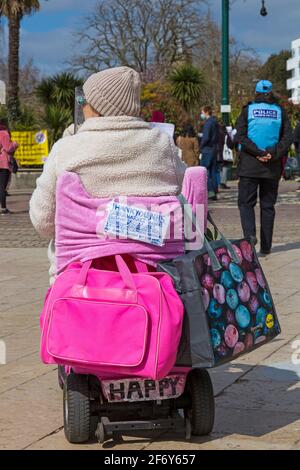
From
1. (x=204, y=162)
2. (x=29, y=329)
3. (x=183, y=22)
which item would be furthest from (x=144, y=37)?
(x=29, y=329)

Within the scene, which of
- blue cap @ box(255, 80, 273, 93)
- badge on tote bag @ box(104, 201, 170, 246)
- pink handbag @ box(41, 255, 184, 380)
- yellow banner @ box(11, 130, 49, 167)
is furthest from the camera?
yellow banner @ box(11, 130, 49, 167)

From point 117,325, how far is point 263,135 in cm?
658

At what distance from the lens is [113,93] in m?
4.45

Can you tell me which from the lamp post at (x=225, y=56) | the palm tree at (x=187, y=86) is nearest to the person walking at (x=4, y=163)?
the lamp post at (x=225, y=56)

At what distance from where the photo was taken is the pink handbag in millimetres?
4059

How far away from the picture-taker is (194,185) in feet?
→ 14.9

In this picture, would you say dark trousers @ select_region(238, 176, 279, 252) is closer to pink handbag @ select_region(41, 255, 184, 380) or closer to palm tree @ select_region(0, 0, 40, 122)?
pink handbag @ select_region(41, 255, 184, 380)

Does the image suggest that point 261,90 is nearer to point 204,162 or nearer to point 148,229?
point 148,229

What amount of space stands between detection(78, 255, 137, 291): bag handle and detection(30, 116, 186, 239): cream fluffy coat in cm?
32

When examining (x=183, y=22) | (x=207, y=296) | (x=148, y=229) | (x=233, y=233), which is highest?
(x=183, y=22)

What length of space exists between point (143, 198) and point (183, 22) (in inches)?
2063

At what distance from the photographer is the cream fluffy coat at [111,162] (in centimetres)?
438

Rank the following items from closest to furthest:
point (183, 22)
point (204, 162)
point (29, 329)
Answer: point (29, 329), point (204, 162), point (183, 22)

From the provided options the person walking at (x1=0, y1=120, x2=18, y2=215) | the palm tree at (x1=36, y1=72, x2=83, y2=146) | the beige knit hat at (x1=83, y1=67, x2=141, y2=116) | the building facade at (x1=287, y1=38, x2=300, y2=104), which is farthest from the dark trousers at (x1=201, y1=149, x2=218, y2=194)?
the building facade at (x1=287, y1=38, x2=300, y2=104)
